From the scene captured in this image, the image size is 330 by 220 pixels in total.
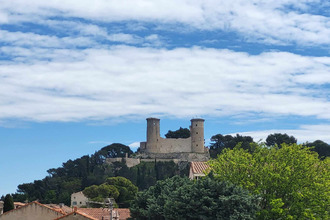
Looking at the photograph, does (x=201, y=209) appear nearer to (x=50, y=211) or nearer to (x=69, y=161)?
(x=50, y=211)

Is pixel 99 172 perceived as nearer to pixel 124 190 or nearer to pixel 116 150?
pixel 116 150

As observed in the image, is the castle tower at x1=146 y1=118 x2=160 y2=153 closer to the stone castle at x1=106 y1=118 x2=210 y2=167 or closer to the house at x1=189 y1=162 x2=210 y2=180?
the stone castle at x1=106 y1=118 x2=210 y2=167

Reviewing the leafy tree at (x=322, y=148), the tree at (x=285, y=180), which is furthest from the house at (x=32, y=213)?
the leafy tree at (x=322, y=148)

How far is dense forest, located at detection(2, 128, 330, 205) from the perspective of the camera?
481ft

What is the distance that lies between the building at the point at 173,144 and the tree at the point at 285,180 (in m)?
121

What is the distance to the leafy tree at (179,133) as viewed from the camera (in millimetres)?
186050

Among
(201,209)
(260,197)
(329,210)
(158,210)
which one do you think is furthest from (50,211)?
(329,210)

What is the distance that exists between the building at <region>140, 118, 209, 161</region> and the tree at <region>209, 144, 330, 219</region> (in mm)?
120615

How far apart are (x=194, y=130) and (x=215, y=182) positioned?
129m

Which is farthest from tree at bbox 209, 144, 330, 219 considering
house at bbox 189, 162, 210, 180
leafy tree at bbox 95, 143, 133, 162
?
leafy tree at bbox 95, 143, 133, 162

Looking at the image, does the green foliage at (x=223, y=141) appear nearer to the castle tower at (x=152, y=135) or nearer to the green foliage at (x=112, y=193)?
the castle tower at (x=152, y=135)

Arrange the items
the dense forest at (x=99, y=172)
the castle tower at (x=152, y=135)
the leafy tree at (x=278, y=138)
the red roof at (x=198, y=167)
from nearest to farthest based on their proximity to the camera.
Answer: the red roof at (x=198, y=167), the dense forest at (x=99, y=172), the leafy tree at (x=278, y=138), the castle tower at (x=152, y=135)

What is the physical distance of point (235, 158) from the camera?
49500 millimetres

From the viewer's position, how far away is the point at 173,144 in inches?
6860
